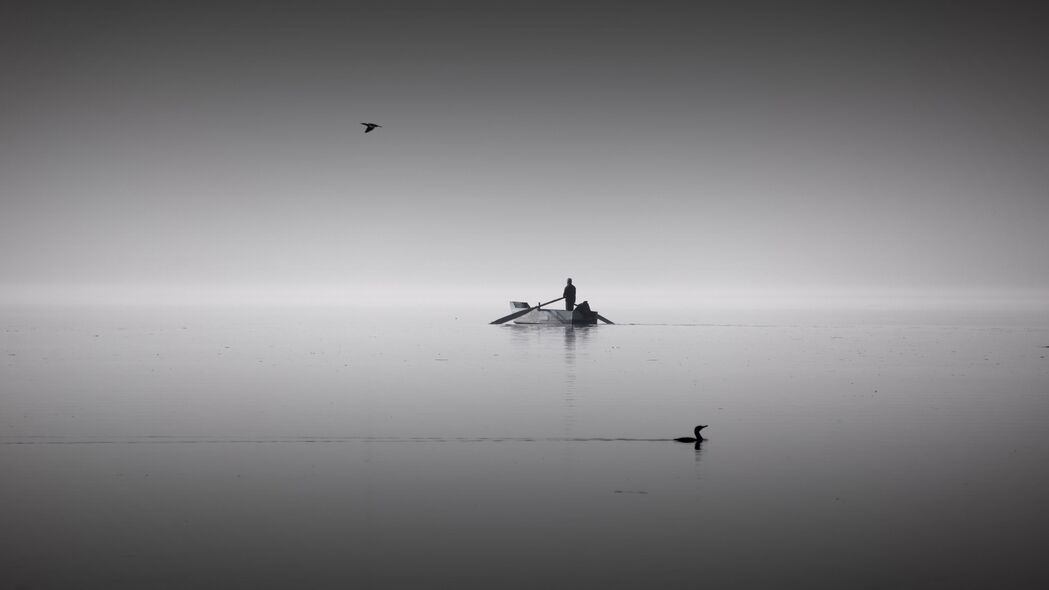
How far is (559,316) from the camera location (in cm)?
5809

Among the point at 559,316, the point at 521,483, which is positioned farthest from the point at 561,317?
the point at 521,483

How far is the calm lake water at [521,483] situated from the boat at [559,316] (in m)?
32.0

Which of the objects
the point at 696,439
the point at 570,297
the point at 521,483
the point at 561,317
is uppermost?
the point at 570,297

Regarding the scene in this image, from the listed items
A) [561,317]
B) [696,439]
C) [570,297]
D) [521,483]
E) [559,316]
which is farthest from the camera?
[559,316]

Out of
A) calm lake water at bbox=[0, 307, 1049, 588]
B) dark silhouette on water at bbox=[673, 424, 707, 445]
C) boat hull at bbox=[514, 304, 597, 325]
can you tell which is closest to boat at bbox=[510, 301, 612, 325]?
boat hull at bbox=[514, 304, 597, 325]

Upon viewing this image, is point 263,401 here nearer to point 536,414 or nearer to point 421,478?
point 536,414

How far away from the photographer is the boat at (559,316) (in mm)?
57188

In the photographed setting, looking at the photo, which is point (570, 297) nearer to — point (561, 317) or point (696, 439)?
point (561, 317)

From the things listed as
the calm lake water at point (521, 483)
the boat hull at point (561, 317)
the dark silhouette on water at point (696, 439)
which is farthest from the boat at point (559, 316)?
the dark silhouette on water at point (696, 439)

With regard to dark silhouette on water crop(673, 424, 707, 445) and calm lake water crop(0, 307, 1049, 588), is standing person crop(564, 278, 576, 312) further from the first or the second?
dark silhouette on water crop(673, 424, 707, 445)

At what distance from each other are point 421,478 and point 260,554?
3.46 m

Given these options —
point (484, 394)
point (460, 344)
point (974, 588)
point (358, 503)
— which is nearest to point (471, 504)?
point (358, 503)

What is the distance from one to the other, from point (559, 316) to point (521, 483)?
46.6 meters

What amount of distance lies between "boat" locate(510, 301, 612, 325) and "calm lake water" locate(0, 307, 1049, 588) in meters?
32.0
